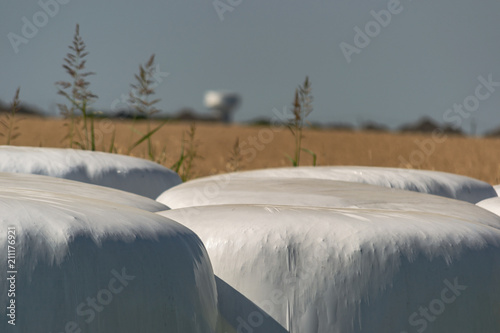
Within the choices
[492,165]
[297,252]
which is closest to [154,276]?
[297,252]

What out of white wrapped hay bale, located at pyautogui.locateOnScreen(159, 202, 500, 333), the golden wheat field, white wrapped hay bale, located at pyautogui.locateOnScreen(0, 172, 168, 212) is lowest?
the golden wheat field

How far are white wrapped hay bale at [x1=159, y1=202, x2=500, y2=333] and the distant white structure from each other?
95.6 ft

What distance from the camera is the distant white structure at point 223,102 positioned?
3034cm

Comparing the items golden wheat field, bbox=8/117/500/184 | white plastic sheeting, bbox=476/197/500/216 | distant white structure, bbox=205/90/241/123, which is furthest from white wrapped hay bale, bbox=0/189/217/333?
distant white structure, bbox=205/90/241/123

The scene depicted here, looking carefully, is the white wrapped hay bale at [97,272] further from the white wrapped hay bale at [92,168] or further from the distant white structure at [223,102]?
the distant white structure at [223,102]

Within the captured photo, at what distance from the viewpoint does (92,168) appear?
201cm

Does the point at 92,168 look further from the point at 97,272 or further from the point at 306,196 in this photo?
the point at 97,272

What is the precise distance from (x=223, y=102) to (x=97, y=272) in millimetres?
29768

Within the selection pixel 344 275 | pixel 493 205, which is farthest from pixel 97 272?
pixel 493 205

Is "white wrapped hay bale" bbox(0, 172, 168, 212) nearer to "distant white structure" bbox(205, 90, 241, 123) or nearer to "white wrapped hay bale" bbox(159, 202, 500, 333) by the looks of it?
"white wrapped hay bale" bbox(159, 202, 500, 333)

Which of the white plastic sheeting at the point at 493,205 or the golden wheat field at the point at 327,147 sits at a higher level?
the white plastic sheeting at the point at 493,205

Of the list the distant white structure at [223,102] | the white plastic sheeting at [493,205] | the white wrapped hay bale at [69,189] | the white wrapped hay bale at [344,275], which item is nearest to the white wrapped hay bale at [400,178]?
the white plastic sheeting at [493,205]

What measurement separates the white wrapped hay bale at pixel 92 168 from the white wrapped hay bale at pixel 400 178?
0.93ft

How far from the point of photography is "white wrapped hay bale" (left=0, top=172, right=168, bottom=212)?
123cm
